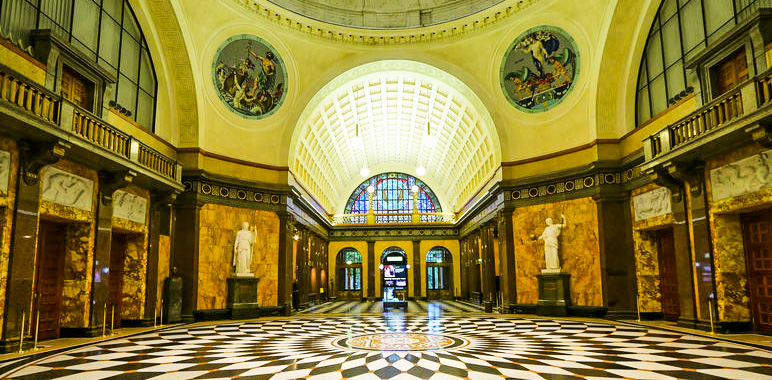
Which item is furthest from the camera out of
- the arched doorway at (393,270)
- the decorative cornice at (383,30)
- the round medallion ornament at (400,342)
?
the arched doorway at (393,270)

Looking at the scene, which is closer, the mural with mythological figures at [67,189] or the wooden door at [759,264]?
the mural with mythological figures at [67,189]

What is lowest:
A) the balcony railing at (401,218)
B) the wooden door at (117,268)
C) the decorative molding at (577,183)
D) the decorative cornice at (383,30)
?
the wooden door at (117,268)

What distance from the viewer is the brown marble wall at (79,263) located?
1184cm

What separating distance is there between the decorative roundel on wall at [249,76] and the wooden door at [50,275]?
781 centimetres

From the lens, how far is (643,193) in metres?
15.2

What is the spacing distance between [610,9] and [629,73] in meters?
2.16

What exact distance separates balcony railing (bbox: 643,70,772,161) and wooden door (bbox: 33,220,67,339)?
1483 cm

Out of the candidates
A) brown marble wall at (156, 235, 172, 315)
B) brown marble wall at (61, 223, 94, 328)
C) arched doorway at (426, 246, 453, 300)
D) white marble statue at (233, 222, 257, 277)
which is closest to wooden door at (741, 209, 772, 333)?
white marble statue at (233, 222, 257, 277)

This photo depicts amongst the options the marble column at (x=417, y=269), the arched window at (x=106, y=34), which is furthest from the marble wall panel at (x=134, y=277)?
the marble column at (x=417, y=269)

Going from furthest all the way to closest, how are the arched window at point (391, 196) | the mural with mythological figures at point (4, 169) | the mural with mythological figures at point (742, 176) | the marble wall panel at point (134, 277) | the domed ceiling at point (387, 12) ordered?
the arched window at point (391, 196)
the domed ceiling at point (387, 12)
the marble wall panel at point (134, 277)
the mural with mythological figures at point (742, 176)
the mural with mythological figures at point (4, 169)

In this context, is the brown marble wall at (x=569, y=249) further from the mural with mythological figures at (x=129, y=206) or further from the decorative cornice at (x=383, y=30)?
the mural with mythological figures at (x=129, y=206)

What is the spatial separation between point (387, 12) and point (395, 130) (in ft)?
33.4

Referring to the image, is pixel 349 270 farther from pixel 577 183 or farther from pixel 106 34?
pixel 106 34

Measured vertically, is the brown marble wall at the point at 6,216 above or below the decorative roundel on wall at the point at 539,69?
below
